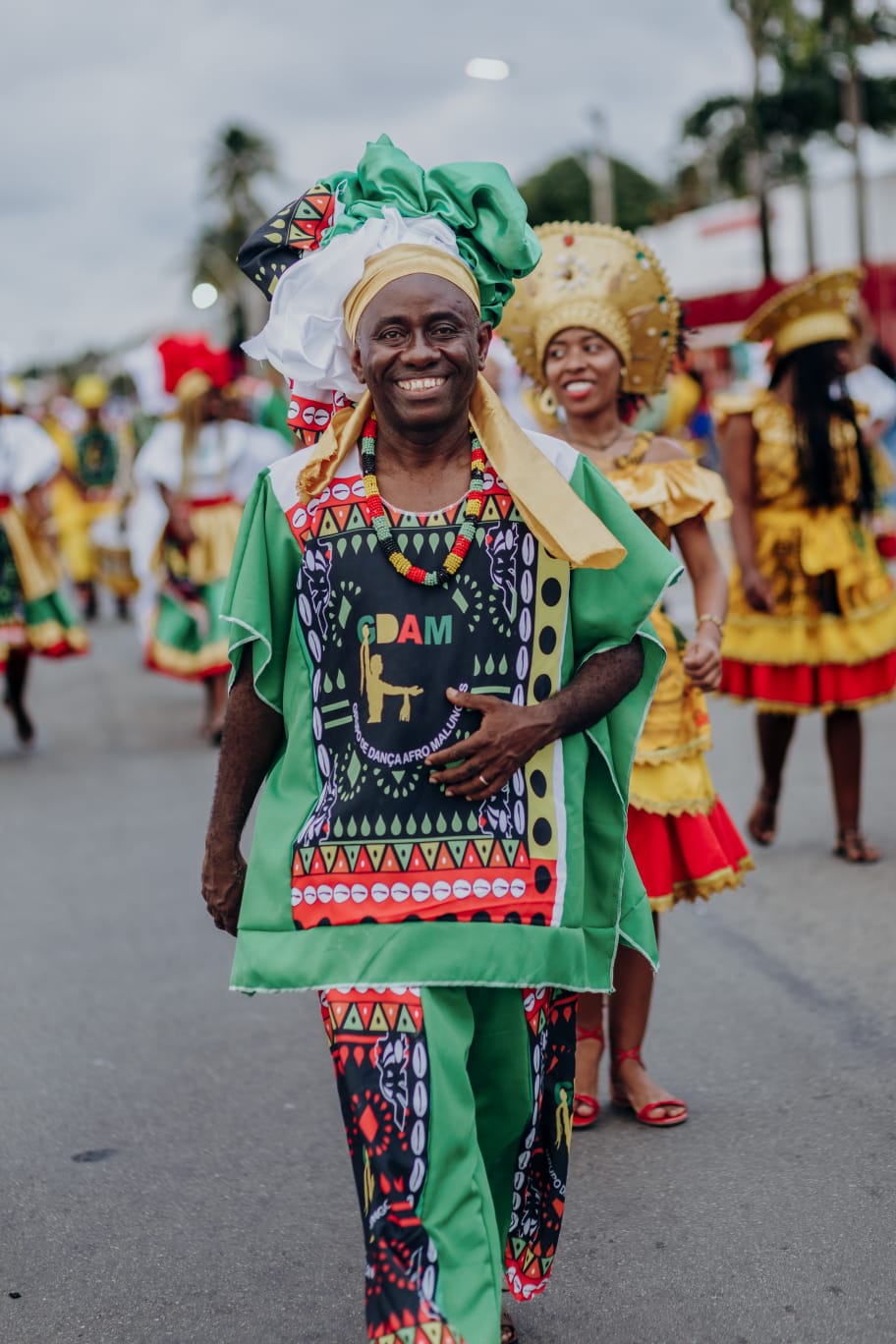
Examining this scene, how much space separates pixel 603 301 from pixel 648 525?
551 millimetres

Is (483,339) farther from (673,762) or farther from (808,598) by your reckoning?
(808,598)

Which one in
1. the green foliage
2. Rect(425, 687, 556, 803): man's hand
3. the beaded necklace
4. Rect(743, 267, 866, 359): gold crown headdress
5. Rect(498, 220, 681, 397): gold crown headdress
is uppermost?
the green foliage

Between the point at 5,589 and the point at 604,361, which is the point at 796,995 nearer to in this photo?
the point at 604,361

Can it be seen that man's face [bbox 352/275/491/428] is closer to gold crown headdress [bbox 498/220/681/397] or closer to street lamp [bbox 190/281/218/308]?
gold crown headdress [bbox 498/220/681/397]

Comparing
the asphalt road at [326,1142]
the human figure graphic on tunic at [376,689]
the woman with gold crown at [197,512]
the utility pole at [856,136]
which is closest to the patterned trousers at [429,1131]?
the human figure graphic on tunic at [376,689]

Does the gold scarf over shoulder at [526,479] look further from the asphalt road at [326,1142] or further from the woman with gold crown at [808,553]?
the woman with gold crown at [808,553]

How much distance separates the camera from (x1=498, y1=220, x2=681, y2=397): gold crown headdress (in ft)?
14.4

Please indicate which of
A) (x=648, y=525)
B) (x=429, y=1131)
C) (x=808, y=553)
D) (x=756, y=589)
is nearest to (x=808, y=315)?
(x=808, y=553)

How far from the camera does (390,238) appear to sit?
3020 mm

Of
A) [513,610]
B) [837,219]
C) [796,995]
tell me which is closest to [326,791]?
[513,610]

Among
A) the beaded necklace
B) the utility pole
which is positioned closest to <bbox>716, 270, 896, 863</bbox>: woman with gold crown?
the beaded necklace

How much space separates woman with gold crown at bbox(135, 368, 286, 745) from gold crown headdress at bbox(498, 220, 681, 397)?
18.5 feet

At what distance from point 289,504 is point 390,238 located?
47cm

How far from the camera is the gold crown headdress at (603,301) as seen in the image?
439 centimetres
